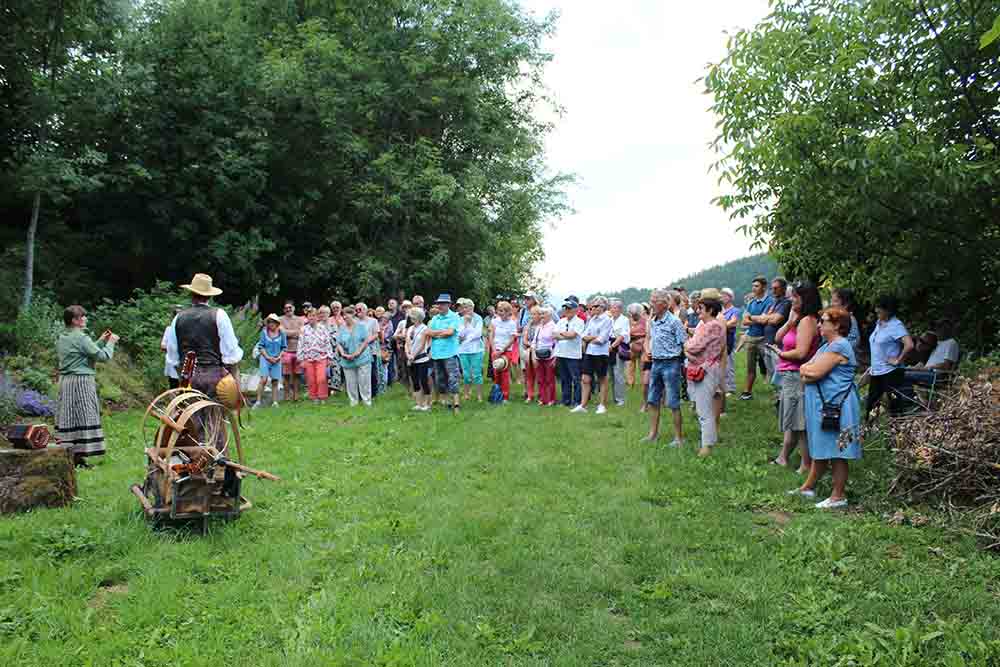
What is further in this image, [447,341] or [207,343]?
[447,341]

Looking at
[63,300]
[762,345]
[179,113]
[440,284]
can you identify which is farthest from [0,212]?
[762,345]

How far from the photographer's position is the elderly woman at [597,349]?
1198 cm

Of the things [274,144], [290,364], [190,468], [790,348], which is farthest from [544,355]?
[274,144]

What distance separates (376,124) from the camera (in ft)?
77.8

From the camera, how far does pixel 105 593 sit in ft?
16.0

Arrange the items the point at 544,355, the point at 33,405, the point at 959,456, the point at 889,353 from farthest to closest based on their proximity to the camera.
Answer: the point at 544,355
the point at 33,405
the point at 889,353
the point at 959,456

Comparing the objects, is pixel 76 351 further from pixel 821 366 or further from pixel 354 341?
pixel 821 366

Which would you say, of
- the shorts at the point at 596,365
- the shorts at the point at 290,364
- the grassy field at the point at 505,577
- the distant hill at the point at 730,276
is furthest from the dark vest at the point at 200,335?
the distant hill at the point at 730,276

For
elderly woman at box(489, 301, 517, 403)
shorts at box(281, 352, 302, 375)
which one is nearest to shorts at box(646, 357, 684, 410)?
elderly woman at box(489, 301, 517, 403)

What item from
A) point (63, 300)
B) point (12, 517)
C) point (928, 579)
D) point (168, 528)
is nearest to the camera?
point (928, 579)

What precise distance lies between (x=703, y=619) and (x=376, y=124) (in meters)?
21.8

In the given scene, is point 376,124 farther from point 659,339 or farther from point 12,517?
point 12,517

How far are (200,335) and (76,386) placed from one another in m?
2.65

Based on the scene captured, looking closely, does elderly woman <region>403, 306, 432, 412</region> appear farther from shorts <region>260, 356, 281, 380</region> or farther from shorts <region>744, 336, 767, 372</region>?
shorts <region>744, 336, 767, 372</region>
